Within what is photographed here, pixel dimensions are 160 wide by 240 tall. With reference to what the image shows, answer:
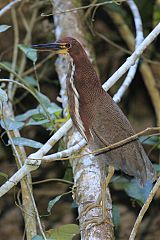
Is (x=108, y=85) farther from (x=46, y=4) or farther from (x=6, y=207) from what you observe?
(x=6, y=207)

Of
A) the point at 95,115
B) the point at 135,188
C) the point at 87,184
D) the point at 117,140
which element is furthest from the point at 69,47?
the point at 135,188

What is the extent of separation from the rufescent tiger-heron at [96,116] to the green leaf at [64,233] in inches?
6.6

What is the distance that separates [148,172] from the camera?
2.04 metres

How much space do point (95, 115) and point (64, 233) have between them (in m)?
0.43

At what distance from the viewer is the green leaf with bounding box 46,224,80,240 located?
197 cm

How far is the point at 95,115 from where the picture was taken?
1994 mm

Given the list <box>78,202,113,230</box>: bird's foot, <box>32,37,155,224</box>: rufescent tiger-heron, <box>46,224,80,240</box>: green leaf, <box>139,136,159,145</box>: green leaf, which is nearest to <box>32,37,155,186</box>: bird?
<box>32,37,155,224</box>: rufescent tiger-heron

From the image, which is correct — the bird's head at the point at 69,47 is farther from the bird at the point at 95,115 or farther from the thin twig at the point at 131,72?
the thin twig at the point at 131,72

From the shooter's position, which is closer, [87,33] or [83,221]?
[83,221]

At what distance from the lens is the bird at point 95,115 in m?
1.99

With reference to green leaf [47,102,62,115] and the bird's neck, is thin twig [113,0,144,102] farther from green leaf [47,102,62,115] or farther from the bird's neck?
the bird's neck

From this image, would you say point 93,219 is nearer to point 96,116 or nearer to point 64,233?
point 64,233

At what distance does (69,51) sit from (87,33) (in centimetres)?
89

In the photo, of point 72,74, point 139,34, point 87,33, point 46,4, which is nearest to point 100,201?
point 72,74
